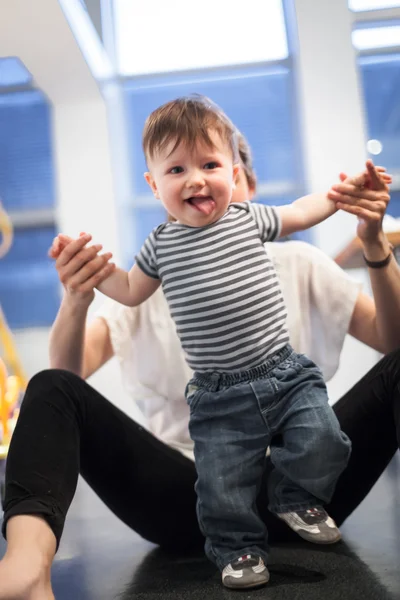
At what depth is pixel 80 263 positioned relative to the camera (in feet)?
3.75

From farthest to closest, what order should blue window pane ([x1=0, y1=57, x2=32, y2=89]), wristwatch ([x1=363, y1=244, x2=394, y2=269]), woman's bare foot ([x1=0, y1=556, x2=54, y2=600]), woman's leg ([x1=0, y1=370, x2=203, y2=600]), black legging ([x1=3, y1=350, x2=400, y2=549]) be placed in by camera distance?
blue window pane ([x1=0, y1=57, x2=32, y2=89]) < wristwatch ([x1=363, y1=244, x2=394, y2=269]) < black legging ([x1=3, y1=350, x2=400, y2=549]) < woman's leg ([x1=0, y1=370, x2=203, y2=600]) < woman's bare foot ([x1=0, y1=556, x2=54, y2=600])

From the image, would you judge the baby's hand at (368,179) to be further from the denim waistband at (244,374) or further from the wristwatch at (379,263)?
the denim waistband at (244,374)

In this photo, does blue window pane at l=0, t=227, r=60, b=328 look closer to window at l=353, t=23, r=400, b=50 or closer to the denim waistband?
window at l=353, t=23, r=400, b=50

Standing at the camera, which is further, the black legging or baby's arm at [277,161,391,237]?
baby's arm at [277,161,391,237]

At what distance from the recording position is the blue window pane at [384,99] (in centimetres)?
425

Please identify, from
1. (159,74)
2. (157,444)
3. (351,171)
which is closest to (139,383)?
(157,444)

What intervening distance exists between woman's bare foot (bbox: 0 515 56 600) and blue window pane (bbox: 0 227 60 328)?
11.6 ft

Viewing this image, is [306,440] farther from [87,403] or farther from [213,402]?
[87,403]

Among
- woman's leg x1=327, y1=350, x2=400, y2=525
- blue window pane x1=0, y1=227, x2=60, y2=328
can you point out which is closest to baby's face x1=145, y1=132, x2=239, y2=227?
woman's leg x1=327, y1=350, x2=400, y2=525

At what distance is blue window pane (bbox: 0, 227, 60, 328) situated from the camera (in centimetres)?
437

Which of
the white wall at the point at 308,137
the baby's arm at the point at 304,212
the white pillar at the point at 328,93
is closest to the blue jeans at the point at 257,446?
the baby's arm at the point at 304,212

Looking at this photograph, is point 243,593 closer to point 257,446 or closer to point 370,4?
point 257,446

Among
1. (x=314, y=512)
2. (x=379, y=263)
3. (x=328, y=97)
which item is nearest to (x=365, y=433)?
(x=314, y=512)

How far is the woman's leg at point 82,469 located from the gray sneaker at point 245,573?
216 mm
